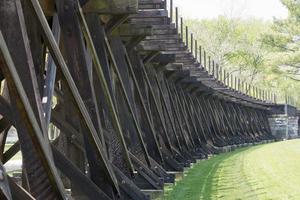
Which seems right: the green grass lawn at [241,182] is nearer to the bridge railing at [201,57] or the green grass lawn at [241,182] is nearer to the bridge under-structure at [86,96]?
the bridge under-structure at [86,96]

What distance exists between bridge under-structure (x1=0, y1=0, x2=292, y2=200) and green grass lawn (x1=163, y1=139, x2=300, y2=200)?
0.44m

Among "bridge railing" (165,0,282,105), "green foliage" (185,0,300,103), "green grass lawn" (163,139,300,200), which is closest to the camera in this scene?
"green grass lawn" (163,139,300,200)

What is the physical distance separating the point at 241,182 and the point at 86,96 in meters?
5.46

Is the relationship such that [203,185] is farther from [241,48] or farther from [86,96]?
[241,48]

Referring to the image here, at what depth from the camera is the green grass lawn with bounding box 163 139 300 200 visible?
8.67 meters

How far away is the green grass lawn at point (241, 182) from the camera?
8.67 meters

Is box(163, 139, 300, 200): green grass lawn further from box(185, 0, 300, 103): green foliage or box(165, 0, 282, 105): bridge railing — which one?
box(185, 0, 300, 103): green foliage

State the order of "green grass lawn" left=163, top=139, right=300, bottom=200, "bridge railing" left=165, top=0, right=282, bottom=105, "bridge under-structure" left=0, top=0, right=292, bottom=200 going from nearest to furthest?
1. "bridge under-structure" left=0, top=0, right=292, bottom=200
2. "green grass lawn" left=163, top=139, right=300, bottom=200
3. "bridge railing" left=165, top=0, right=282, bottom=105

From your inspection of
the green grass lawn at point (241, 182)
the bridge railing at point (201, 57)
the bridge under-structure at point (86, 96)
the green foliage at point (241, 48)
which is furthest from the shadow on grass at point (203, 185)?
the green foliage at point (241, 48)

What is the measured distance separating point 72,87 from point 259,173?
317 inches

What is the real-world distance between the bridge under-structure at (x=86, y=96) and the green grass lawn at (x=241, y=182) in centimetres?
44

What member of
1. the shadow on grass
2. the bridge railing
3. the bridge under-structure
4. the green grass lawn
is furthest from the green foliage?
the bridge under-structure

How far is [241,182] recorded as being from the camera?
10516 millimetres

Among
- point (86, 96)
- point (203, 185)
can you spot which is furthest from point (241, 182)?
point (86, 96)
